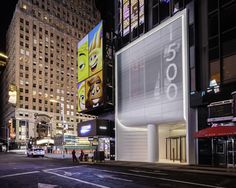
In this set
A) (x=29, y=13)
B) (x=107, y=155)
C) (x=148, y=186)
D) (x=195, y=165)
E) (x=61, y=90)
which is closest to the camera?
(x=148, y=186)

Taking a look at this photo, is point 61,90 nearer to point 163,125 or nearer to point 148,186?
point 163,125

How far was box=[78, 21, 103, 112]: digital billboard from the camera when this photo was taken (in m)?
51.8

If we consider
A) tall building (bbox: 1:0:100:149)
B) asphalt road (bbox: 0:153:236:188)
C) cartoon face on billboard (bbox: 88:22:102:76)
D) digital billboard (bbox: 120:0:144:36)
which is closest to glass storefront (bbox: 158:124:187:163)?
digital billboard (bbox: 120:0:144:36)

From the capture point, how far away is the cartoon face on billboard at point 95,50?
171 ft

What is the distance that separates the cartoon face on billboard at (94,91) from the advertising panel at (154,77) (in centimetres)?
423

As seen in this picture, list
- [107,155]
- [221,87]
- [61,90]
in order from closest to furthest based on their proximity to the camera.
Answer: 1. [221,87]
2. [107,155]
3. [61,90]

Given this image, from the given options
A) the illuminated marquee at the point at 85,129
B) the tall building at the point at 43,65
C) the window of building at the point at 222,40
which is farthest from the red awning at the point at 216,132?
the tall building at the point at 43,65

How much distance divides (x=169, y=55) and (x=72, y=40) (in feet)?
455

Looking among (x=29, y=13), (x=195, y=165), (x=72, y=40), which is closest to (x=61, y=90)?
(x=72, y=40)

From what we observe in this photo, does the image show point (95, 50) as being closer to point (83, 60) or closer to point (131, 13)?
point (83, 60)

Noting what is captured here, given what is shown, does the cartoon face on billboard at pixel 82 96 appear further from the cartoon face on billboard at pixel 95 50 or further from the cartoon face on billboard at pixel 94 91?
the cartoon face on billboard at pixel 95 50

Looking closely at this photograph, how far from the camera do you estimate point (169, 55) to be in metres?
36.4

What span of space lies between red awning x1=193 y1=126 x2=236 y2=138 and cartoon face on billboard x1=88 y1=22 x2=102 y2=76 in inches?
992

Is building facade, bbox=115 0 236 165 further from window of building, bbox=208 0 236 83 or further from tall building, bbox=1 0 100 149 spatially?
tall building, bbox=1 0 100 149
